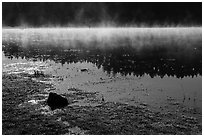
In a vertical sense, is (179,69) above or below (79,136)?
above

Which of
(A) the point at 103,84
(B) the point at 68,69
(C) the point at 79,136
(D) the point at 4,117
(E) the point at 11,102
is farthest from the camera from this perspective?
(B) the point at 68,69

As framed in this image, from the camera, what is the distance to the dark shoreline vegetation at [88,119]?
21.2 meters

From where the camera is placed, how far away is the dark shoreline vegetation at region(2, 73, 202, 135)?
69.5 feet

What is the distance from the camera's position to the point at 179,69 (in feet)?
145

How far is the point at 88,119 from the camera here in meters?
23.1

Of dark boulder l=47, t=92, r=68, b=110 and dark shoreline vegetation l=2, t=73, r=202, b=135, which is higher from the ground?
dark boulder l=47, t=92, r=68, b=110

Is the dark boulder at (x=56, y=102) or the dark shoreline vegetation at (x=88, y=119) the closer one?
the dark shoreline vegetation at (x=88, y=119)

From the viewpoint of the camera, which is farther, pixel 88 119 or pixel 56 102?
pixel 56 102

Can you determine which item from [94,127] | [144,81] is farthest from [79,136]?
[144,81]

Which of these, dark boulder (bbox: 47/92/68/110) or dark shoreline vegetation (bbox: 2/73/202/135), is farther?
dark boulder (bbox: 47/92/68/110)

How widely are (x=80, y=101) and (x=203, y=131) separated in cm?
1193

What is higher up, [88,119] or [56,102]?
[56,102]

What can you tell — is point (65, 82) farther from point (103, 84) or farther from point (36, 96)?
point (36, 96)

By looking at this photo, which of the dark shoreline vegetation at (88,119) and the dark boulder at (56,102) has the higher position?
the dark boulder at (56,102)
